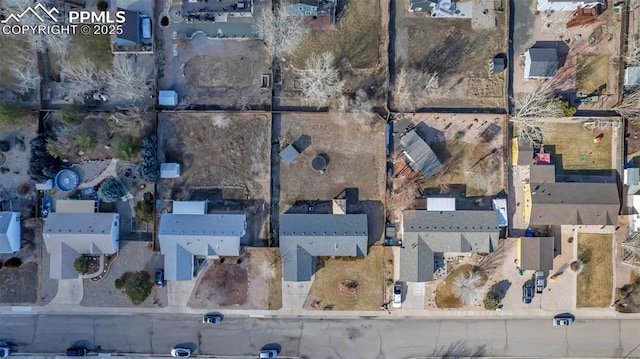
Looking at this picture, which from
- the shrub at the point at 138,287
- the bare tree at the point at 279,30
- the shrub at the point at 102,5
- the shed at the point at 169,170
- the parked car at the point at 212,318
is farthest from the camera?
the parked car at the point at 212,318

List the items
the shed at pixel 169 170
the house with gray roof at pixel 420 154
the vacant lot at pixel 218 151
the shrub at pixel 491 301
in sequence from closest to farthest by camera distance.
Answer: the house with gray roof at pixel 420 154 → the shrub at pixel 491 301 → the shed at pixel 169 170 → the vacant lot at pixel 218 151

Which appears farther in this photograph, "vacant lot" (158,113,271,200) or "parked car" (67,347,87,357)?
"vacant lot" (158,113,271,200)

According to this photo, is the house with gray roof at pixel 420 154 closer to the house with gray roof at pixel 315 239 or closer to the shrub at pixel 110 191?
the house with gray roof at pixel 315 239

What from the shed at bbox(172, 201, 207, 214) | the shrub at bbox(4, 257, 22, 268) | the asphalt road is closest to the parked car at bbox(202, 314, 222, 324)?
the asphalt road

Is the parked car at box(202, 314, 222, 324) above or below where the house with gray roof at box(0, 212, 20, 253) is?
below

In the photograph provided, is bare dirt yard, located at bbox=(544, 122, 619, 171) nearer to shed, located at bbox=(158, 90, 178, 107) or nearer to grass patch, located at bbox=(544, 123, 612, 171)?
grass patch, located at bbox=(544, 123, 612, 171)

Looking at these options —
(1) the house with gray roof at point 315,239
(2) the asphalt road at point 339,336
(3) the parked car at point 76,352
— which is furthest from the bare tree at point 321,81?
(3) the parked car at point 76,352

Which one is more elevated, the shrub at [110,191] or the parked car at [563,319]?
the shrub at [110,191]

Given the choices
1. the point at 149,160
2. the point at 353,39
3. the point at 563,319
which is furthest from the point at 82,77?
the point at 563,319

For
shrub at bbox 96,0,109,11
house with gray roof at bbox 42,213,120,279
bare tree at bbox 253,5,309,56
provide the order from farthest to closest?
bare tree at bbox 253,5,309,56 < shrub at bbox 96,0,109,11 < house with gray roof at bbox 42,213,120,279
